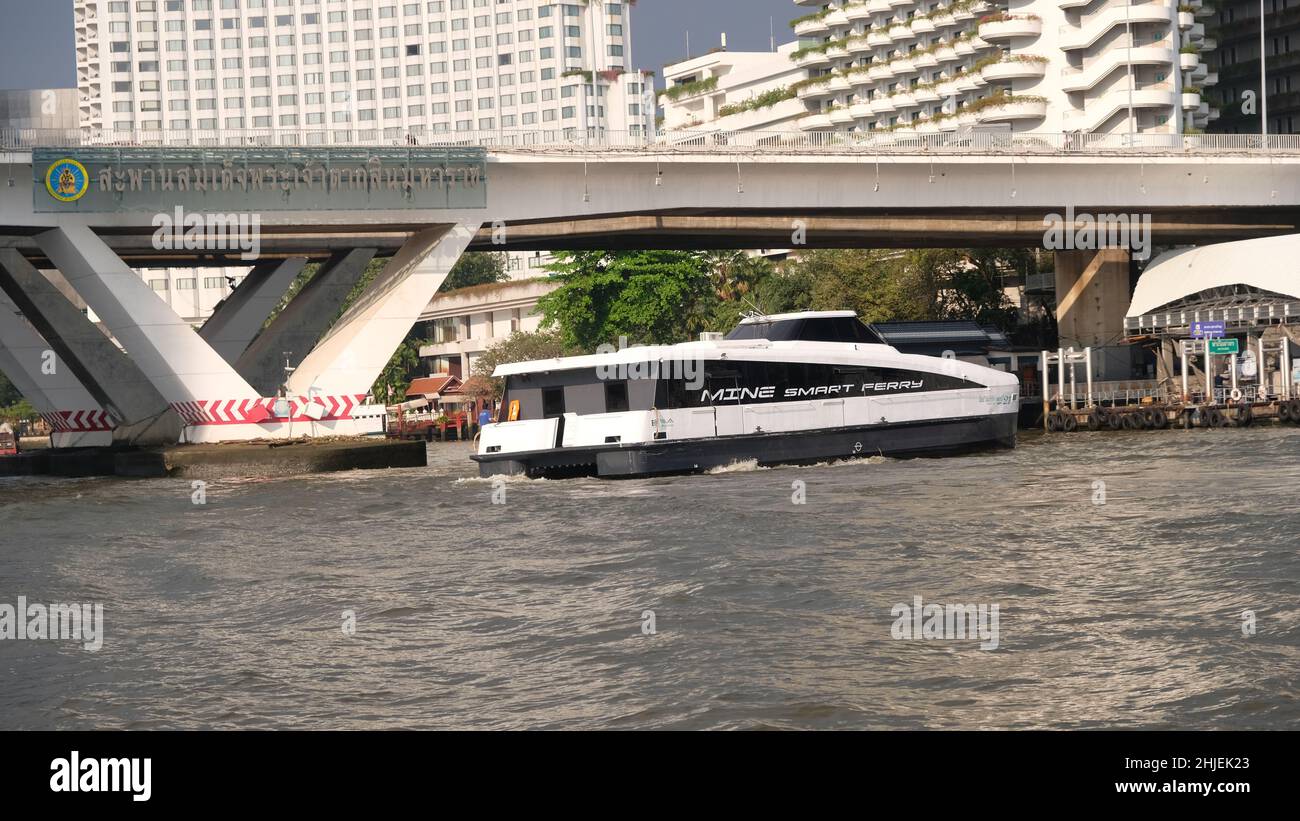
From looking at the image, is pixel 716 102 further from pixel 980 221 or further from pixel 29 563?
pixel 29 563

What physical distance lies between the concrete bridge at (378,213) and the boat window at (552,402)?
11.5m

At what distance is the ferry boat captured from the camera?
3269 cm

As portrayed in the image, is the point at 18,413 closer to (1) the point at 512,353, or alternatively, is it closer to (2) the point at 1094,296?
(1) the point at 512,353

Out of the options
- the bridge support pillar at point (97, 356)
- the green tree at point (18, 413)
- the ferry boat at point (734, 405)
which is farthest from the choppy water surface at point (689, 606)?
the green tree at point (18, 413)

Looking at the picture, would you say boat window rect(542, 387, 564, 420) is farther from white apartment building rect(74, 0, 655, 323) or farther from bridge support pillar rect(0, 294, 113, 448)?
white apartment building rect(74, 0, 655, 323)

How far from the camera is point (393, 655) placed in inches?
527

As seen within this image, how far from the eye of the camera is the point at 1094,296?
60344mm

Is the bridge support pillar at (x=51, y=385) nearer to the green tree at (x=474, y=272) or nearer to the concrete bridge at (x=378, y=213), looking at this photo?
the concrete bridge at (x=378, y=213)

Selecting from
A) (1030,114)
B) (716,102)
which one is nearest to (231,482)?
(1030,114)

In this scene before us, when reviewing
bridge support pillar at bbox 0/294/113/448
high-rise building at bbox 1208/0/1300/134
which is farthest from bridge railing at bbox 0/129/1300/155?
high-rise building at bbox 1208/0/1300/134

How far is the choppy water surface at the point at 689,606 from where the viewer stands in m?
11.2

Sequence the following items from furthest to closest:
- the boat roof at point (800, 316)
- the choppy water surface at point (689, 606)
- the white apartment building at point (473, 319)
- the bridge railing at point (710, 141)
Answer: the white apartment building at point (473, 319) < the bridge railing at point (710, 141) < the boat roof at point (800, 316) < the choppy water surface at point (689, 606)

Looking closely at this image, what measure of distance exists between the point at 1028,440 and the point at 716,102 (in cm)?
8651

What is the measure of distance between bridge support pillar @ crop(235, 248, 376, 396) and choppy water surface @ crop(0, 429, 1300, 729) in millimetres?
19092
